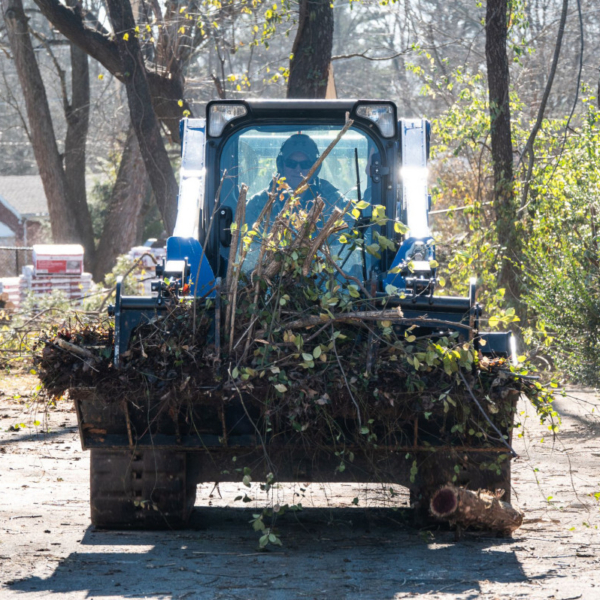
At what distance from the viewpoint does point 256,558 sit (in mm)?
5012

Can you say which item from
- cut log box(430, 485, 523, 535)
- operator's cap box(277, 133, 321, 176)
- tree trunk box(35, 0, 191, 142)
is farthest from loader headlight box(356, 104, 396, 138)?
tree trunk box(35, 0, 191, 142)

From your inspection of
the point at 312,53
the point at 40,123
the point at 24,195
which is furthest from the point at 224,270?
the point at 24,195

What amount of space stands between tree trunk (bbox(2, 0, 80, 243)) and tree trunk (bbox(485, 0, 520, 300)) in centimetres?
1209

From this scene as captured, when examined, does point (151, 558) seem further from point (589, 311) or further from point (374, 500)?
point (589, 311)

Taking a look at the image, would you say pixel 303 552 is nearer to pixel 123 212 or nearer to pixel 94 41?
pixel 94 41

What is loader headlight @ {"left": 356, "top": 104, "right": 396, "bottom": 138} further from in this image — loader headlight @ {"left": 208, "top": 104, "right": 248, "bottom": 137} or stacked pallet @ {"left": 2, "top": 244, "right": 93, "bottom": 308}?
stacked pallet @ {"left": 2, "top": 244, "right": 93, "bottom": 308}

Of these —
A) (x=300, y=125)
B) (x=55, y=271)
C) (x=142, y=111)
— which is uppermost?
(x=142, y=111)

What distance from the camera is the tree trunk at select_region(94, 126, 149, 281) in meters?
23.0

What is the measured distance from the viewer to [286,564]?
4898mm

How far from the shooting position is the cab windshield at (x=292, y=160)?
6.77 meters

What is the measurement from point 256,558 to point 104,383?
4.05 ft

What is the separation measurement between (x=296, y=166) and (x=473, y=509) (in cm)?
283

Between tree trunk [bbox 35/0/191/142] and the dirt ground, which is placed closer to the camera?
the dirt ground

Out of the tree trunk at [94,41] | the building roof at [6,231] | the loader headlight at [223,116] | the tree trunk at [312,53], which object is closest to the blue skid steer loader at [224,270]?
the loader headlight at [223,116]
